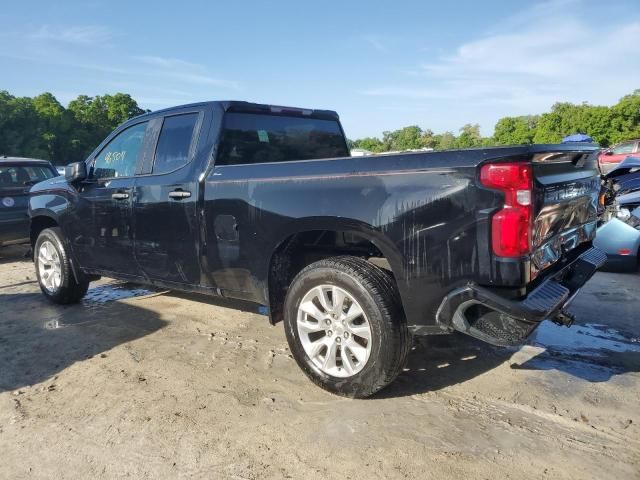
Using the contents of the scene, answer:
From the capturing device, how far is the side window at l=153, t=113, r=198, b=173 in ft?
13.6

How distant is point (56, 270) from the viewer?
547 centimetres

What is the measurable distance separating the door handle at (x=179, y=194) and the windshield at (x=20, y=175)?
5.79 m

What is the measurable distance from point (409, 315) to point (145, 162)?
110 inches

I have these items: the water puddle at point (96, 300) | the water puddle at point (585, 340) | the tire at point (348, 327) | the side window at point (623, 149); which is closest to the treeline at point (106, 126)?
the side window at point (623, 149)

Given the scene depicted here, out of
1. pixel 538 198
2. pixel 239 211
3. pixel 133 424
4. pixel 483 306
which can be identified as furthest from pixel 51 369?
pixel 538 198

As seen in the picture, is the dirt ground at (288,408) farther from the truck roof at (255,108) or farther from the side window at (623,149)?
the side window at (623,149)

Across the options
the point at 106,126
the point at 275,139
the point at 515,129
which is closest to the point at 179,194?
the point at 275,139

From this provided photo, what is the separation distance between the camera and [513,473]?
240 cm

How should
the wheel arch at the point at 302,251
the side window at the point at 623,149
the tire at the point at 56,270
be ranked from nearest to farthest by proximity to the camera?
1. the wheel arch at the point at 302,251
2. the tire at the point at 56,270
3. the side window at the point at 623,149

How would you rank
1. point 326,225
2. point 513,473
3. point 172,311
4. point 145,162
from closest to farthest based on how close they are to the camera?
point 513,473 → point 326,225 → point 145,162 → point 172,311

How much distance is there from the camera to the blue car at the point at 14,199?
8.15 metres

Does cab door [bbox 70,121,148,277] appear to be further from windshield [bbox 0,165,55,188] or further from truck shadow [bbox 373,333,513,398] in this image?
windshield [bbox 0,165,55,188]

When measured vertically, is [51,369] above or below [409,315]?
below

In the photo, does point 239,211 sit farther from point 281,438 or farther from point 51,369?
point 51,369
